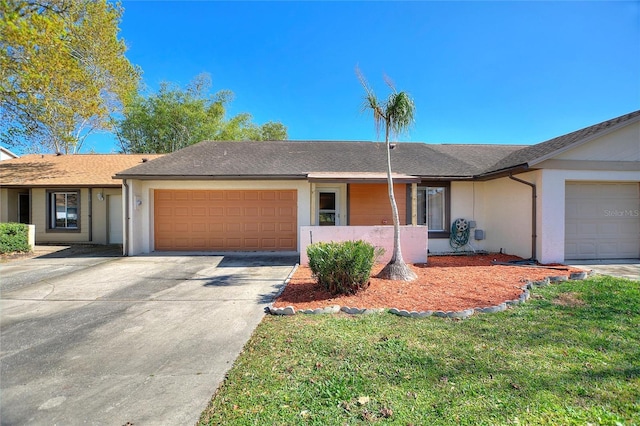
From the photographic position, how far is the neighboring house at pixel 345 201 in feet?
30.0

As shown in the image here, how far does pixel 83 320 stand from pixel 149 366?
2296 millimetres

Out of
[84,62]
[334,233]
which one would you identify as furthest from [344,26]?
[84,62]

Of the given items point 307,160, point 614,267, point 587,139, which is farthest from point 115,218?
point 614,267

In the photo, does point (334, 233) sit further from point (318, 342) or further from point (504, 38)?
point (504, 38)

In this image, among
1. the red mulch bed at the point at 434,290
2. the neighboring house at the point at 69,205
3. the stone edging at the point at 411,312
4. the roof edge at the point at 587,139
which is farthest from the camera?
the neighboring house at the point at 69,205

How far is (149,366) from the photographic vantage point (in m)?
3.31

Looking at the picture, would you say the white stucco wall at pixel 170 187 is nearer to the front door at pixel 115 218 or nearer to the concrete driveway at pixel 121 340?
the concrete driveway at pixel 121 340

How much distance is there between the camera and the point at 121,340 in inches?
156

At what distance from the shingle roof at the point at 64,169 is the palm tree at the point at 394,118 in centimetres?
1236

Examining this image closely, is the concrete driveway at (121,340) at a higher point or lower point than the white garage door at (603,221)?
lower

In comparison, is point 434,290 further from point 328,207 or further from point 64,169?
point 64,169

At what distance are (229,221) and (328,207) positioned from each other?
3.83 meters

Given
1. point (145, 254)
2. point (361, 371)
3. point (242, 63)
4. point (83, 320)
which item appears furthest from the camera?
point (242, 63)

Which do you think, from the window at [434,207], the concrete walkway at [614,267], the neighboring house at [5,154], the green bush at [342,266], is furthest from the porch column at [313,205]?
the neighboring house at [5,154]
